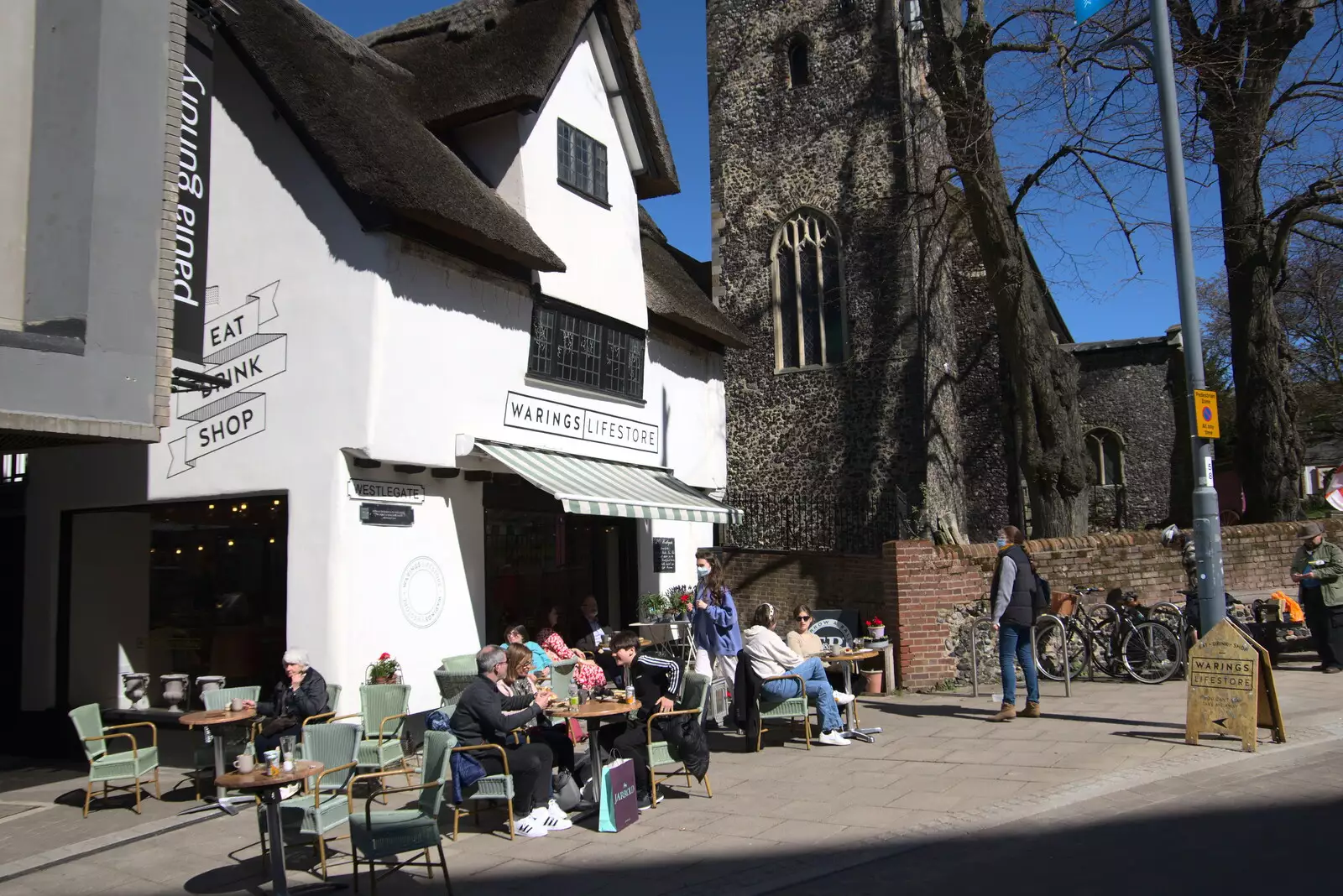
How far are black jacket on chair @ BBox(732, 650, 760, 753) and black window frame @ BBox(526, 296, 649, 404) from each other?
15.3 ft

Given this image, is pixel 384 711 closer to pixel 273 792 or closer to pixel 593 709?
pixel 593 709

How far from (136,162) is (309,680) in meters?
4.35

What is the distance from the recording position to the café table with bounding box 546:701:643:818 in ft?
24.3

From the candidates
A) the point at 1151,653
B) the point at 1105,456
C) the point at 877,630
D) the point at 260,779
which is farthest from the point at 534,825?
the point at 1105,456

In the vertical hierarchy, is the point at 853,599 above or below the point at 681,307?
below

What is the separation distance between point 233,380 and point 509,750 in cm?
528

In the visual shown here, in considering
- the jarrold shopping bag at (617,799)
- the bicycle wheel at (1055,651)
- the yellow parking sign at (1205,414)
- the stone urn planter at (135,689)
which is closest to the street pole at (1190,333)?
the yellow parking sign at (1205,414)

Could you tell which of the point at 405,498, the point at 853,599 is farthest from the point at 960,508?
the point at 405,498

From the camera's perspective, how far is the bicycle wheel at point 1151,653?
11.7 metres

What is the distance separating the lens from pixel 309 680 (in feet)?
27.7

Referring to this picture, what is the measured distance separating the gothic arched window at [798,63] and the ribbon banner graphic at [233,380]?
18420 mm

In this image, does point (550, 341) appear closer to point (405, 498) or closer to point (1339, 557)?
point (405, 498)

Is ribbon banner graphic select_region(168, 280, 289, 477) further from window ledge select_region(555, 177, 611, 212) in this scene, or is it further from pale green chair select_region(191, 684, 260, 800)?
window ledge select_region(555, 177, 611, 212)

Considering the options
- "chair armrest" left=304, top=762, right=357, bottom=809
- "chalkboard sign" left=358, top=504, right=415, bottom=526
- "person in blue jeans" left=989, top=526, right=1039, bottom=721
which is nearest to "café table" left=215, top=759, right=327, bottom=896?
"chair armrest" left=304, top=762, right=357, bottom=809
